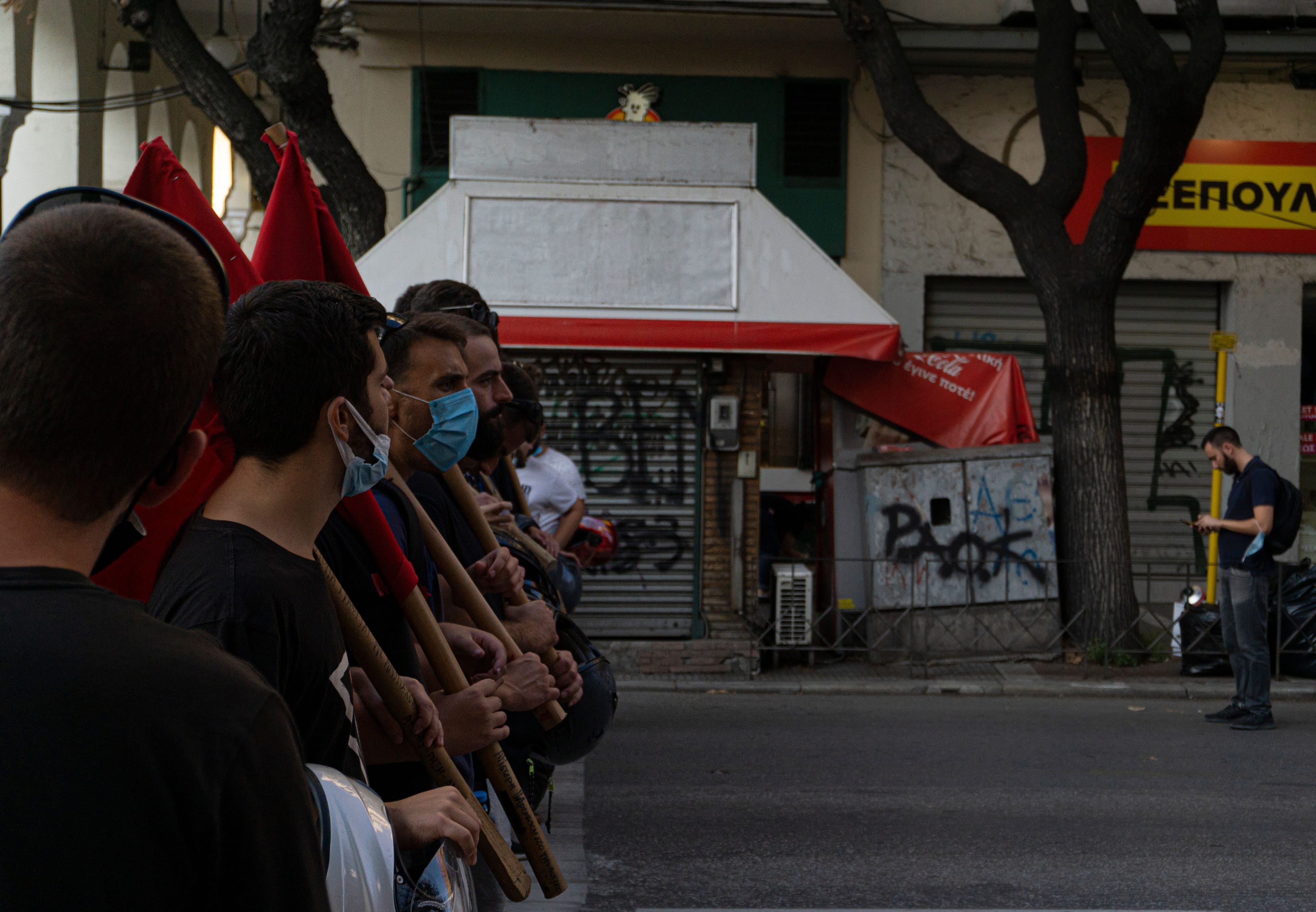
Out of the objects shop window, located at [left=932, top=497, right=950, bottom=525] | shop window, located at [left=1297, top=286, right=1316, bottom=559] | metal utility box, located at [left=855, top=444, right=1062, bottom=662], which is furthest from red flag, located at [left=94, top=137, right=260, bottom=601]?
shop window, located at [left=1297, top=286, right=1316, bottom=559]

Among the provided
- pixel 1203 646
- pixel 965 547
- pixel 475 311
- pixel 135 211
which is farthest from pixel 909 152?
pixel 135 211

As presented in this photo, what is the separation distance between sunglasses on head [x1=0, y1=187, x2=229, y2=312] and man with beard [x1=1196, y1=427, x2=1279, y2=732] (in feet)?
27.3

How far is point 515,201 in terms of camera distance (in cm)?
1106

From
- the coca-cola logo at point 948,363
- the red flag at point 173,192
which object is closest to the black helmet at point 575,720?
the red flag at point 173,192

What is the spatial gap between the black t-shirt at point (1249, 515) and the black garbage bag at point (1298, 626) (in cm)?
212

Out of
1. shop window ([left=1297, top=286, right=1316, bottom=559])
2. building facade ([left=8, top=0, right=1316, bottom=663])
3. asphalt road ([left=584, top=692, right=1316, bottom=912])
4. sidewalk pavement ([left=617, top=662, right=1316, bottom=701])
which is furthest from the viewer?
shop window ([left=1297, top=286, right=1316, bottom=559])

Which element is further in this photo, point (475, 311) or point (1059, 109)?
point (1059, 109)

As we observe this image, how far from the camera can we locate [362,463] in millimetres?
2219

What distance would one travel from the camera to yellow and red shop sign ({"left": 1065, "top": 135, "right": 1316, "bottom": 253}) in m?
14.6

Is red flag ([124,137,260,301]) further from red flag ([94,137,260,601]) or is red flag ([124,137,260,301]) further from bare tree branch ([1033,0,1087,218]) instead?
bare tree branch ([1033,0,1087,218])

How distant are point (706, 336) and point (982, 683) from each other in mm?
3680

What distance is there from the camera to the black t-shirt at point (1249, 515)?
852 centimetres

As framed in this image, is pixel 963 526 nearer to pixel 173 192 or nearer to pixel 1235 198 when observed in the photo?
pixel 1235 198

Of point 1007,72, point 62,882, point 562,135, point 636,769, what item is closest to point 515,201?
point 562,135
